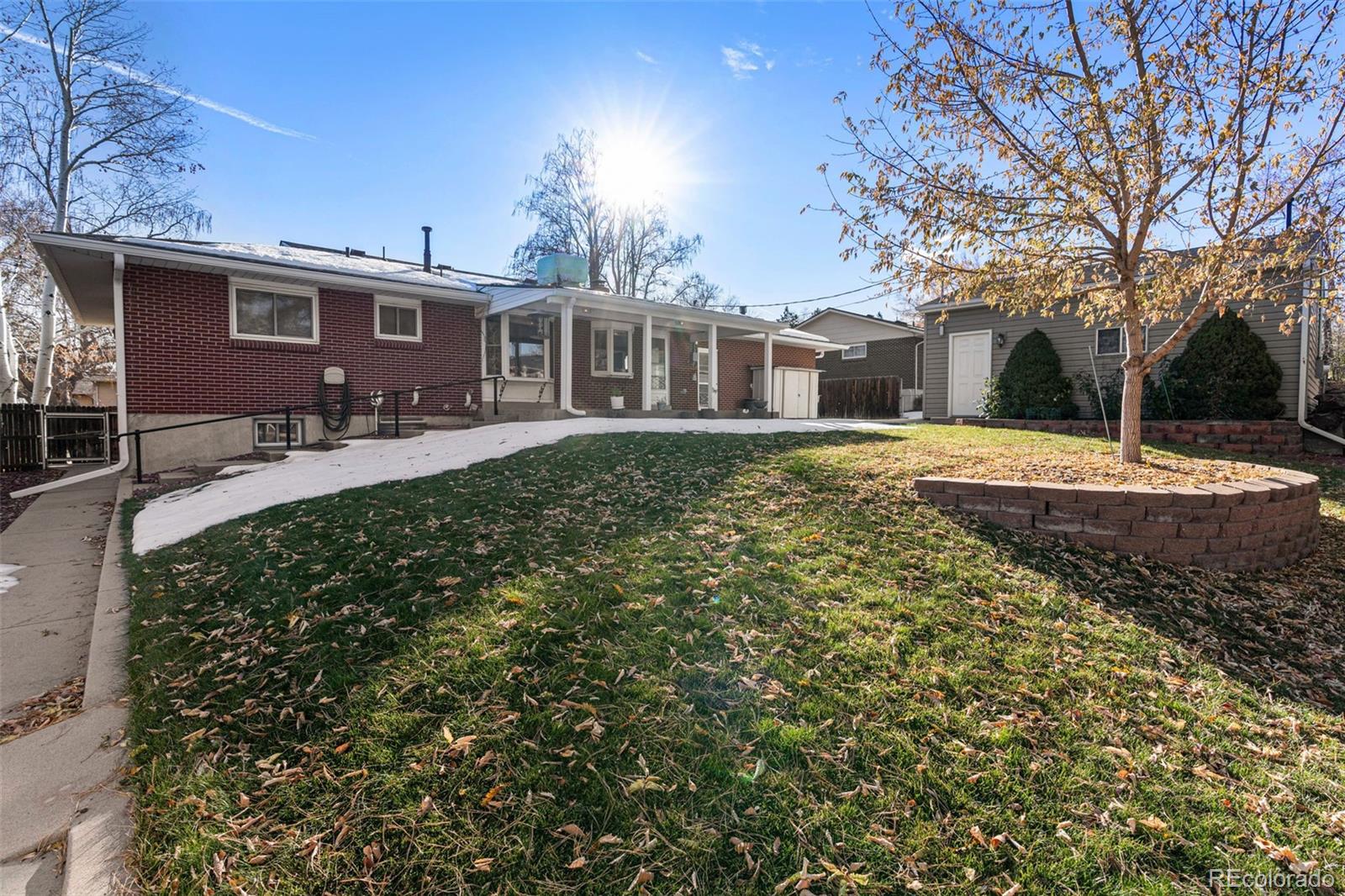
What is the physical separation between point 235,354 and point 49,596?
693 cm

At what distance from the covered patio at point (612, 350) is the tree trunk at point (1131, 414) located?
28.3 ft

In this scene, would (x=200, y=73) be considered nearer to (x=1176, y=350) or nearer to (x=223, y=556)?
(x=223, y=556)

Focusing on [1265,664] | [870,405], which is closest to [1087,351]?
[870,405]

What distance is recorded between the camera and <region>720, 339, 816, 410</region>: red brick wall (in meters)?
18.3

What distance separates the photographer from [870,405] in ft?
69.2

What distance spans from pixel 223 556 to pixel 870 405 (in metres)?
19.5

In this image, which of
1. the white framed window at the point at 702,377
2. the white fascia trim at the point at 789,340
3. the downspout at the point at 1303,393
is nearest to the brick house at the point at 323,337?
A: the white framed window at the point at 702,377

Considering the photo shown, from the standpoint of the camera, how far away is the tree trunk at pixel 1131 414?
6051 mm

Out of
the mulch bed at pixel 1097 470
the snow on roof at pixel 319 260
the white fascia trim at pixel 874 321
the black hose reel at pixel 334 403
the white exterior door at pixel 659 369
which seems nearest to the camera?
the mulch bed at pixel 1097 470

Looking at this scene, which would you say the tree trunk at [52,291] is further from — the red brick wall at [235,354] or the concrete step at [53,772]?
the concrete step at [53,772]

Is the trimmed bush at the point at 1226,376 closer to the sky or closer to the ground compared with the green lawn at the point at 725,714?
closer to the sky

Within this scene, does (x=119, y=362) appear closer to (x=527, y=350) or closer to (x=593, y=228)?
(x=527, y=350)

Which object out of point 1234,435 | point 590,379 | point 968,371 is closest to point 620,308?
point 590,379

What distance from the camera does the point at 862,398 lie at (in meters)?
21.3
